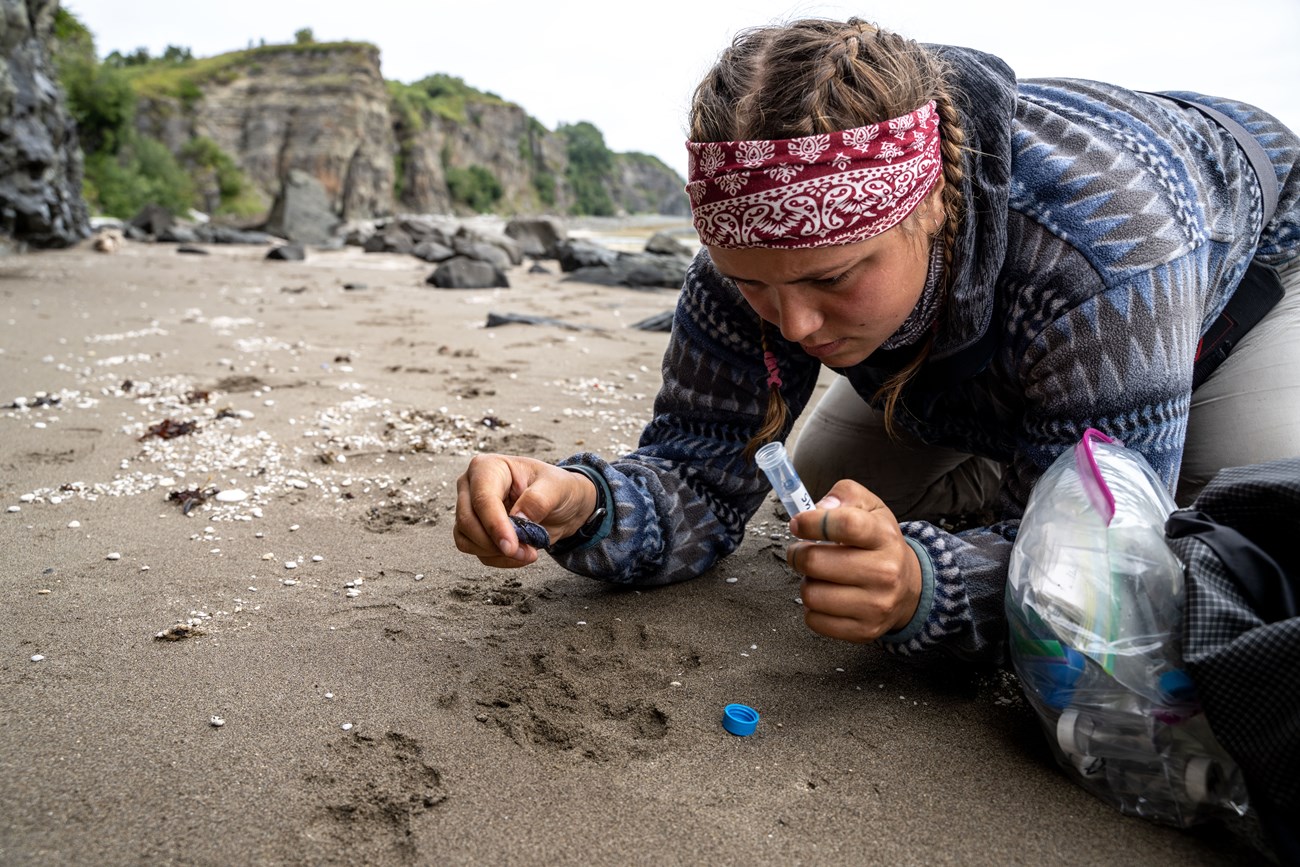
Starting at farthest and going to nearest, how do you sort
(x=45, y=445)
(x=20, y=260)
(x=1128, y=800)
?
(x=20, y=260), (x=45, y=445), (x=1128, y=800)

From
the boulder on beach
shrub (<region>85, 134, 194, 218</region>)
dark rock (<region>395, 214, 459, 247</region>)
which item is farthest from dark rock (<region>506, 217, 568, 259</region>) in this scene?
shrub (<region>85, 134, 194, 218</region>)

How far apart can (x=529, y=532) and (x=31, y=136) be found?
36.5 feet

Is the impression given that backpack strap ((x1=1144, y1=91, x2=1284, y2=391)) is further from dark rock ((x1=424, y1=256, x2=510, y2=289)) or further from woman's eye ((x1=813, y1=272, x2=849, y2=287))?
dark rock ((x1=424, y1=256, x2=510, y2=289))

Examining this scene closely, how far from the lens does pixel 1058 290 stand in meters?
1.49

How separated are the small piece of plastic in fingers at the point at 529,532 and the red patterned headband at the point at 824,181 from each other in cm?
62

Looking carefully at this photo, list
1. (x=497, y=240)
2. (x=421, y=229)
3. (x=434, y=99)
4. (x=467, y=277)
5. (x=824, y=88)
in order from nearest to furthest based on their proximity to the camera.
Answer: (x=824, y=88)
(x=467, y=277)
(x=497, y=240)
(x=421, y=229)
(x=434, y=99)

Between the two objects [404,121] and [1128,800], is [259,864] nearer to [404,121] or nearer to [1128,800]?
[1128,800]

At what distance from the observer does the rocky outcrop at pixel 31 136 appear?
30.6ft

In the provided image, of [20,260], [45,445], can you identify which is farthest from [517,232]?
[45,445]

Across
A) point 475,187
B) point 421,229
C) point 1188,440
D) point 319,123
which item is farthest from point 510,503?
point 475,187

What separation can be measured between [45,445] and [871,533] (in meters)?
2.78

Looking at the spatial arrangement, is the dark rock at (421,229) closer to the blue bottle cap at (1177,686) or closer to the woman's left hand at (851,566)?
the woman's left hand at (851,566)

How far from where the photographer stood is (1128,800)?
134 cm

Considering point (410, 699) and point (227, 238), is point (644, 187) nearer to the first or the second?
point (227, 238)
